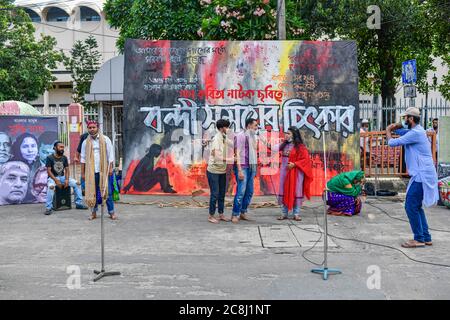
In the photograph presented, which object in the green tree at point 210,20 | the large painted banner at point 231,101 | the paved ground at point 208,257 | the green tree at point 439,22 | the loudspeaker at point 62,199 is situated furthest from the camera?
the green tree at point 439,22

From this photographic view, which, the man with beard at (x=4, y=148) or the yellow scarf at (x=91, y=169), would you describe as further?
the man with beard at (x=4, y=148)

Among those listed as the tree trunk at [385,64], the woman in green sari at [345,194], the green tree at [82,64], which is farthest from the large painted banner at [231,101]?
the green tree at [82,64]

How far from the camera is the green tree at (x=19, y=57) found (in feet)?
89.5

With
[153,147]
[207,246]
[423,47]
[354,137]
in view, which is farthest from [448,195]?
[423,47]

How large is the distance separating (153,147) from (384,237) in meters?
6.60

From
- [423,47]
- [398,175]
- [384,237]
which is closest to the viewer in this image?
[384,237]

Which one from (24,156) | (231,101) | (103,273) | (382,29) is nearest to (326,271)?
(103,273)

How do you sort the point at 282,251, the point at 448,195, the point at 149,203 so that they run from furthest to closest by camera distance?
the point at 149,203
the point at 448,195
the point at 282,251

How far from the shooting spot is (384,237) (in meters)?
9.14

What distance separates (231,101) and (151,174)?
2589 millimetres

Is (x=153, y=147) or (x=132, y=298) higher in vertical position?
(x=153, y=147)

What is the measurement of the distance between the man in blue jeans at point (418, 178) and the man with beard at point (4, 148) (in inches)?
329

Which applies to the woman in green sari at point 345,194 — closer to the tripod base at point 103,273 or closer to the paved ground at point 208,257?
the paved ground at point 208,257
